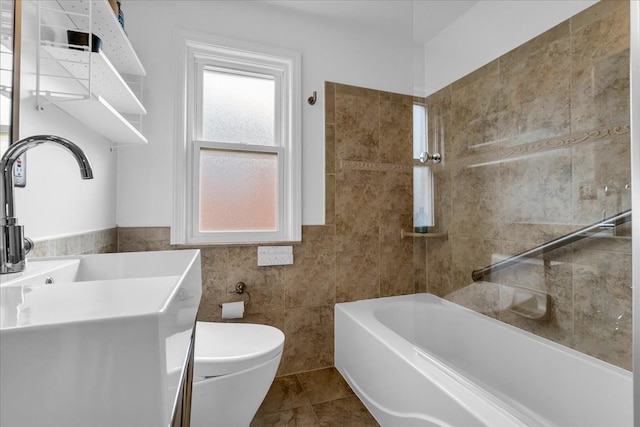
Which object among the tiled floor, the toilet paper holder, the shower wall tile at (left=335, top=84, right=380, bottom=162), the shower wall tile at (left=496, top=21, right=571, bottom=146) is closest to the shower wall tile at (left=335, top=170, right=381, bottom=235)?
the shower wall tile at (left=335, top=84, right=380, bottom=162)

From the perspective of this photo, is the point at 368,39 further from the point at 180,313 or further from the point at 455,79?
the point at 180,313

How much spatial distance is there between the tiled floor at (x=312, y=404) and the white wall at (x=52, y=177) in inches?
48.3

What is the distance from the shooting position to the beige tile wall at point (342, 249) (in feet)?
6.02

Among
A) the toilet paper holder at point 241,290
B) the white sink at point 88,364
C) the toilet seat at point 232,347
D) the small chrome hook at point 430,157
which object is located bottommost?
the toilet seat at point 232,347

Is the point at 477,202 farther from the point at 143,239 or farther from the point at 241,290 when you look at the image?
the point at 143,239

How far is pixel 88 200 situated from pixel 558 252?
2125 millimetres

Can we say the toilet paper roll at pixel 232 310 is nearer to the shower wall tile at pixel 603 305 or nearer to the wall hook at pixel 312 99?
the wall hook at pixel 312 99

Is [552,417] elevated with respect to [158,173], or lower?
lower

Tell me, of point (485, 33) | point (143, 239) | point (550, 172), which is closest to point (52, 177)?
point (143, 239)

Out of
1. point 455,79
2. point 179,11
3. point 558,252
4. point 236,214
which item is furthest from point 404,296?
point 179,11

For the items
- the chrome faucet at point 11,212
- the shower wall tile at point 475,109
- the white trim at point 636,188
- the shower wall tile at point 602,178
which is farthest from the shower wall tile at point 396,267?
the chrome faucet at point 11,212

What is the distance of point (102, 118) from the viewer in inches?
47.0

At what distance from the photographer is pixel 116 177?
5.36ft

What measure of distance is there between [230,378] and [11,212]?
89 centimetres
